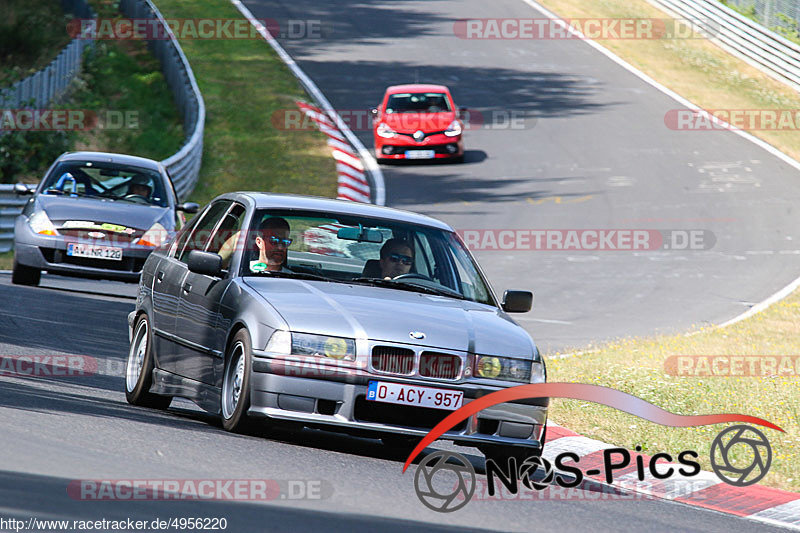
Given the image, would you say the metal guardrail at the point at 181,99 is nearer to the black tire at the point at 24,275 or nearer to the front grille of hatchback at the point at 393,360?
the black tire at the point at 24,275

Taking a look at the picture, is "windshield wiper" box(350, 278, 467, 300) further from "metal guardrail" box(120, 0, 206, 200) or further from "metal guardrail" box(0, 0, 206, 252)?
"metal guardrail" box(120, 0, 206, 200)

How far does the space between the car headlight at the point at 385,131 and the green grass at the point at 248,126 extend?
4.62 ft

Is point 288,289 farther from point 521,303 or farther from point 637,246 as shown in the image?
point 637,246

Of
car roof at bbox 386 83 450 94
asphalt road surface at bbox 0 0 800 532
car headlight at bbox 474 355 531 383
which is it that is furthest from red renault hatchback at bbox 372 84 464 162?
car headlight at bbox 474 355 531 383

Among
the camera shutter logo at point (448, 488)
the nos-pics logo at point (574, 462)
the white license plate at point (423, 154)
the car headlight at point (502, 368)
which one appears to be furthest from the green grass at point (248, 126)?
the car headlight at point (502, 368)

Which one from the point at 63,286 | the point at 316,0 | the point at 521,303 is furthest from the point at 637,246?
the point at 316,0

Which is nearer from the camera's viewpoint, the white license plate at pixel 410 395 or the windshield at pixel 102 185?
the white license plate at pixel 410 395

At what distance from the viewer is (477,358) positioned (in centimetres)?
779

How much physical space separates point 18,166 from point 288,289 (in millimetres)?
20336

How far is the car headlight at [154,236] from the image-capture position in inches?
661

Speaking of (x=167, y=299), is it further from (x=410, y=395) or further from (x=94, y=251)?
(x=94, y=251)

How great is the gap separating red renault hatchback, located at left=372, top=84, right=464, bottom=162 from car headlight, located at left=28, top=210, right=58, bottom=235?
16031 mm

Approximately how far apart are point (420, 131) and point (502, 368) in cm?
2480

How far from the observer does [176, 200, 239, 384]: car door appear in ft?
27.8
